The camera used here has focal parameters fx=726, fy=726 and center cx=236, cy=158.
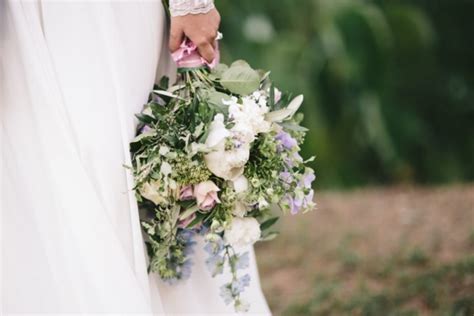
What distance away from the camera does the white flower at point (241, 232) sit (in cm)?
218

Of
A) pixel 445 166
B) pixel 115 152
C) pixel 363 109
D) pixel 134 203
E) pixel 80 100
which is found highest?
pixel 80 100

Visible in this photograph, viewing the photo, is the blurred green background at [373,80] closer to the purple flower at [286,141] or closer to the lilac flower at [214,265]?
the lilac flower at [214,265]

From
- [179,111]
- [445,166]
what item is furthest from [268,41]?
[179,111]

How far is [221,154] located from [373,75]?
469cm

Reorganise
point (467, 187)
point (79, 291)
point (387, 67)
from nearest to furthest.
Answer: point (79, 291) → point (467, 187) → point (387, 67)

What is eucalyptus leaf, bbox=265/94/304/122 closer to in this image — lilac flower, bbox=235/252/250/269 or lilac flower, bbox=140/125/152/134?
lilac flower, bbox=140/125/152/134

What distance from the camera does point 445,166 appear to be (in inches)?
264

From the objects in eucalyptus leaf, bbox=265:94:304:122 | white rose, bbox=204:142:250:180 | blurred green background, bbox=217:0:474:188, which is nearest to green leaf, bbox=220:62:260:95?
eucalyptus leaf, bbox=265:94:304:122

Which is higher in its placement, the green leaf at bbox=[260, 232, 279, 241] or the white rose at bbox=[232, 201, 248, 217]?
the white rose at bbox=[232, 201, 248, 217]

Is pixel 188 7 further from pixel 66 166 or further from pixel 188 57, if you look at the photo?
pixel 66 166

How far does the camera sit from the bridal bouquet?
2074 mm

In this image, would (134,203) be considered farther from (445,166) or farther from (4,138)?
(445,166)

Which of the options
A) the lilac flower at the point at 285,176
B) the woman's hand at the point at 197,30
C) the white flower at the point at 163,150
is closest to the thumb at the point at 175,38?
the woman's hand at the point at 197,30

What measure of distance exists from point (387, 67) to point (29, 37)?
16.0 feet
